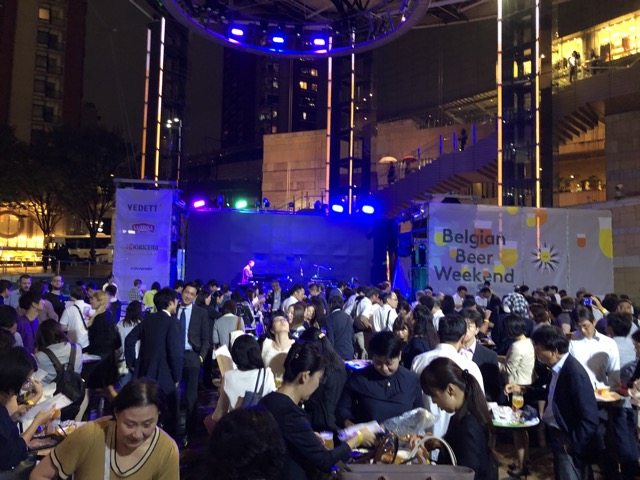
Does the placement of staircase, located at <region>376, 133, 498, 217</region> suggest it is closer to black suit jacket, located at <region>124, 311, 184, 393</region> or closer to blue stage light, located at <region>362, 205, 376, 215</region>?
blue stage light, located at <region>362, 205, 376, 215</region>

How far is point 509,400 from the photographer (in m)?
5.24

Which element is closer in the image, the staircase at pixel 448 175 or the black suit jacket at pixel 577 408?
the black suit jacket at pixel 577 408

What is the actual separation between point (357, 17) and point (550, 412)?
52.5 ft

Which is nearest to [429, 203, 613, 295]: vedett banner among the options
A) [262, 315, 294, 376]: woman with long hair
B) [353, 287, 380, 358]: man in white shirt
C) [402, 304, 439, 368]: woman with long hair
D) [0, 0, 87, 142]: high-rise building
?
Result: [353, 287, 380, 358]: man in white shirt

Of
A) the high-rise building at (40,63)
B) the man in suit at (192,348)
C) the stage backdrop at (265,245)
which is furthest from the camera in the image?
the high-rise building at (40,63)

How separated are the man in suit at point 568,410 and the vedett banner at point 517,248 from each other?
10.0 m

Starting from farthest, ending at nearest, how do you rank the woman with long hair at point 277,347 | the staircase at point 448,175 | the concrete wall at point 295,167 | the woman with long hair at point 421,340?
the concrete wall at point 295,167 → the staircase at point 448,175 → the woman with long hair at point 421,340 → the woman with long hair at point 277,347

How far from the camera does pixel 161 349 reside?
538 centimetres

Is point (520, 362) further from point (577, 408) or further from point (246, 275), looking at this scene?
point (246, 275)

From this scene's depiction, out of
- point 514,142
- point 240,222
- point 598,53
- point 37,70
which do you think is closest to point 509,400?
point 514,142

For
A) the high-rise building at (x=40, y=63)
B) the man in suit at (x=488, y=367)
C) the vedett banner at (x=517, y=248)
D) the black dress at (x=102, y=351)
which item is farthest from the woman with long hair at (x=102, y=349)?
the high-rise building at (x=40, y=63)

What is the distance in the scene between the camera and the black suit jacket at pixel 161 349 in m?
5.37

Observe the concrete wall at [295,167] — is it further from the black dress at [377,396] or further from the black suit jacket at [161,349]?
the black dress at [377,396]

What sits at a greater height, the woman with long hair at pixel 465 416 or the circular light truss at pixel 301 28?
the circular light truss at pixel 301 28
